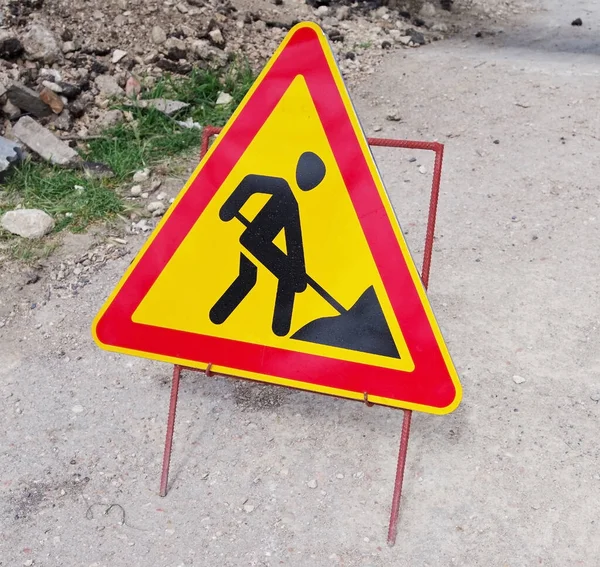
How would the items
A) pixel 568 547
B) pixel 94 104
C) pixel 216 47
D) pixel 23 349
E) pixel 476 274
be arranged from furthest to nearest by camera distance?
pixel 216 47 < pixel 94 104 < pixel 476 274 < pixel 23 349 < pixel 568 547

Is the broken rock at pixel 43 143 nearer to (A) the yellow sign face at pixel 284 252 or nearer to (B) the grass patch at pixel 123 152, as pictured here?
(B) the grass patch at pixel 123 152

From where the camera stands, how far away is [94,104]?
5477 millimetres

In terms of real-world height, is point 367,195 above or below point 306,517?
above

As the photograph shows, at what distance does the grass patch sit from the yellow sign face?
201 centimetres

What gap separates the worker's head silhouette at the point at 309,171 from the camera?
2.21 meters

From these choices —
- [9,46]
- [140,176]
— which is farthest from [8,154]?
[9,46]

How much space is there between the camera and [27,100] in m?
5.09

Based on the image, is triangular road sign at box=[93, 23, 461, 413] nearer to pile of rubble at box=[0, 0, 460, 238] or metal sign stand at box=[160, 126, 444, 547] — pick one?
metal sign stand at box=[160, 126, 444, 547]

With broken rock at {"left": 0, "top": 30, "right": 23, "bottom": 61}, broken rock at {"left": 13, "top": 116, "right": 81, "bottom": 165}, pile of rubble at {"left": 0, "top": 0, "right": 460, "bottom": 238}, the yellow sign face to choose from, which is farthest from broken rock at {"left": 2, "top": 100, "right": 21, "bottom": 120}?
the yellow sign face

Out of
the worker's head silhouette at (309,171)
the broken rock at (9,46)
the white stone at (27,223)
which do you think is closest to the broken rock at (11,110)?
the broken rock at (9,46)

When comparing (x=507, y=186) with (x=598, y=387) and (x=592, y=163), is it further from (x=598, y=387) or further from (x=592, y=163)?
(x=598, y=387)

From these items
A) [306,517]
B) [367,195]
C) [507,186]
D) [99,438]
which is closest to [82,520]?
[99,438]

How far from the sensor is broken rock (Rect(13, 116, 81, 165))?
15.3ft

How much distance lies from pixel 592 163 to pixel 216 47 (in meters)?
3.21
